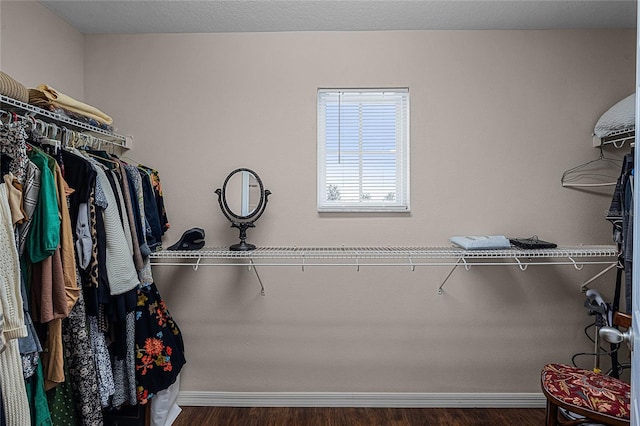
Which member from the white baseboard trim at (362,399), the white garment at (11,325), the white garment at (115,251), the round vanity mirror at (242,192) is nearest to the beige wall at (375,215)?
the white baseboard trim at (362,399)

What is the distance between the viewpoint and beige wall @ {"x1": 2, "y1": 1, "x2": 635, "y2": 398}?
2.23 m

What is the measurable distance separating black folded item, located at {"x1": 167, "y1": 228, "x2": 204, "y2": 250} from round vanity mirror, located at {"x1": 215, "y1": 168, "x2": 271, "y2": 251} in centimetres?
19

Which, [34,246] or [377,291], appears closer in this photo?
[34,246]

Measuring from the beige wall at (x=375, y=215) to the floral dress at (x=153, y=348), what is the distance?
0.24 meters

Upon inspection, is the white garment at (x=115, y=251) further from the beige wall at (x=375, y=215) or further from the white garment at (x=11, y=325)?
the beige wall at (x=375, y=215)

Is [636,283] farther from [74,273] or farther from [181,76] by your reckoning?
[181,76]

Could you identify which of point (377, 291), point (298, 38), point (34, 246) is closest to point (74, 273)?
point (34, 246)

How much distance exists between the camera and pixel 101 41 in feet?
7.54

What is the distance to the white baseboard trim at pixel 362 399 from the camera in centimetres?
224

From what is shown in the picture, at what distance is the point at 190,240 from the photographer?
6.98 feet

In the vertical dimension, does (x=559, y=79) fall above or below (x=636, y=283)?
above

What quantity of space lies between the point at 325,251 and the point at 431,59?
1.33m

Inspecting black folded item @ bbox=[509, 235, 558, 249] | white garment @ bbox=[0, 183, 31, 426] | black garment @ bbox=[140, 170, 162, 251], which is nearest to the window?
black folded item @ bbox=[509, 235, 558, 249]

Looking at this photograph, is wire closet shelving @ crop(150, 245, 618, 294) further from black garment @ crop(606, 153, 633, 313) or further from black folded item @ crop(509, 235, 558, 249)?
black garment @ crop(606, 153, 633, 313)
